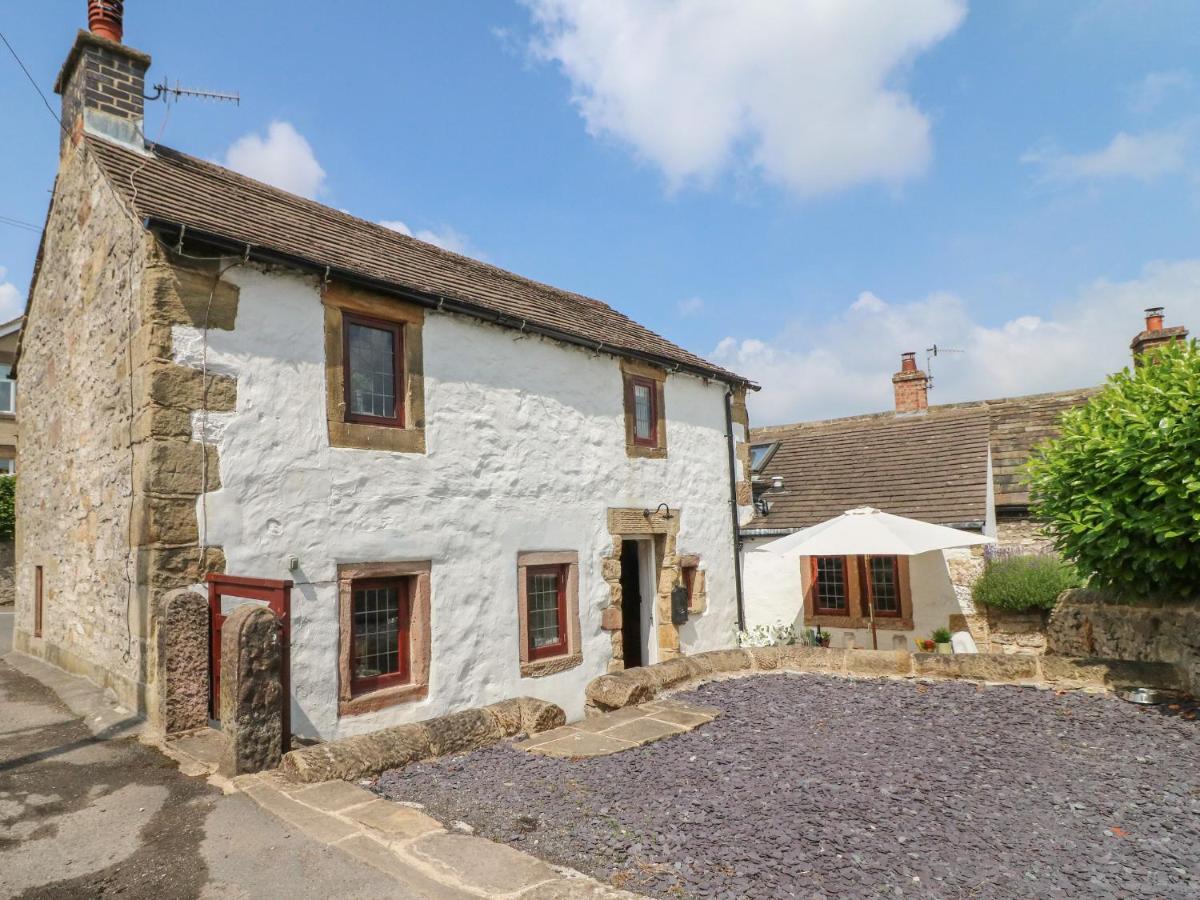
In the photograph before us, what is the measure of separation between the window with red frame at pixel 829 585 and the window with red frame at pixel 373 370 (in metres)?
8.21

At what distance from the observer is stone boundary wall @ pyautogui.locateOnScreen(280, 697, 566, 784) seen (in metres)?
4.75

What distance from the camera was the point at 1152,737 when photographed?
5.73 metres

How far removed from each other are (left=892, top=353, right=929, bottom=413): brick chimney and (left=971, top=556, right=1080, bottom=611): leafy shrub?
232 inches

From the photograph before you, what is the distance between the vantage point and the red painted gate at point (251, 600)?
5.03 meters

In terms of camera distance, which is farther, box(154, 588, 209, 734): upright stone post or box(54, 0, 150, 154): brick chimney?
box(54, 0, 150, 154): brick chimney

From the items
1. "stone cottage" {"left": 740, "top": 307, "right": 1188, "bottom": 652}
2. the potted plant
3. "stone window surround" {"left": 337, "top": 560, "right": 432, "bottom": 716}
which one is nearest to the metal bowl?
"stone cottage" {"left": 740, "top": 307, "right": 1188, "bottom": 652}

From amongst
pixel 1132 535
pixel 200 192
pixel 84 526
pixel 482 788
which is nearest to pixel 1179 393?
pixel 1132 535

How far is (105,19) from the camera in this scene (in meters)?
8.20

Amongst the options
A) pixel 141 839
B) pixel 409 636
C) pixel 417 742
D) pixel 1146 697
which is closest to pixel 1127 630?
pixel 1146 697

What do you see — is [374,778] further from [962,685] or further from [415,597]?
[962,685]

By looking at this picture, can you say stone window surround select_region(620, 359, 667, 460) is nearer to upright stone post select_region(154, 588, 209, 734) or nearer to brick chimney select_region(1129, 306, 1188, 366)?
upright stone post select_region(154, 588, 209, 734)

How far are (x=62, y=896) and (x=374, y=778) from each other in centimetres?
186

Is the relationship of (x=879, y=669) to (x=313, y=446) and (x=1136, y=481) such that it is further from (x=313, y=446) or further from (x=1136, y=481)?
(x=313, y=446)

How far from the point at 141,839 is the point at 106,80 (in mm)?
7913
